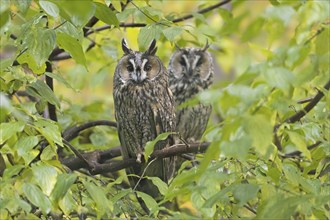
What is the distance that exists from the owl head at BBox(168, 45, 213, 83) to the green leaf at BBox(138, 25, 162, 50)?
3264 millimetres

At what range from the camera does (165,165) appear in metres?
5.64

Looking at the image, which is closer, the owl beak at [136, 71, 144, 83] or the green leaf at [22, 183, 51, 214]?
the green leaf at [22, 183, 51, 214]

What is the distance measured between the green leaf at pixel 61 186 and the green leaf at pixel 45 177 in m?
0.06

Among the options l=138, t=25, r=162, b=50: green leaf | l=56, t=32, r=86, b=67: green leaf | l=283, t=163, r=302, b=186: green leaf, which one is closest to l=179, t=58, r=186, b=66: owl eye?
l=138, t=25, r=162, b=50: green leaf

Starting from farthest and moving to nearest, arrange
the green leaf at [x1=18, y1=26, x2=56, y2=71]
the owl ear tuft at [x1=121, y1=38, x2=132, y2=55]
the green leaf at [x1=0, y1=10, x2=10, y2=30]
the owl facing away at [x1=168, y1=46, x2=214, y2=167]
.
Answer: the owl facing away at [x1=168, y1=46, x2=214, y2=167], the owl ear tuft at [x1=121, y1=38, x2=132, y2=55], the green leaf at [x1=18, y1=26, x2=56, y2=71], the green leaf at [x1=0, y1=10, x2=10, y2=30]

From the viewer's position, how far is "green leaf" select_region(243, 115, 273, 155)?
2.18 m

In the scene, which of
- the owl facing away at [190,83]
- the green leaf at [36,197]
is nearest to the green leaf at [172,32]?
the green leaf at [36,197]

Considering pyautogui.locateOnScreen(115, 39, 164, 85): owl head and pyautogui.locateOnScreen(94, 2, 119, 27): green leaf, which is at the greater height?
pyautogui.locateOnScreen(94, 2, 119, 27): green leaf

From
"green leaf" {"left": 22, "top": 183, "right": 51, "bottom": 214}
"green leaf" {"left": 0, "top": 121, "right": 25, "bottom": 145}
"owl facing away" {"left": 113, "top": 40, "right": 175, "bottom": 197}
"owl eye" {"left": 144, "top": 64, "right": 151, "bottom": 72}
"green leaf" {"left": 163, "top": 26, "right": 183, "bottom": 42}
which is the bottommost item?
"owl facing away" {"left": 113, "top": 40, "right": 175, "bottom": 197}

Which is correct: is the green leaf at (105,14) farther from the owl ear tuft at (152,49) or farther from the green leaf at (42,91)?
the owl ear tuft at (152,49)

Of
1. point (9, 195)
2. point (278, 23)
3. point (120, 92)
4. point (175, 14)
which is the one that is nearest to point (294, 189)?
point (278, 23)

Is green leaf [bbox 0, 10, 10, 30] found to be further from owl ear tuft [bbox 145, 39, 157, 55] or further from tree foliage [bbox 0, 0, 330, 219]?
owl ear tuft [bbox 145, 39, 157, 55]

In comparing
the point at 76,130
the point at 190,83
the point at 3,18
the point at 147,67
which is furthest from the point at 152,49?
the point at 3,18

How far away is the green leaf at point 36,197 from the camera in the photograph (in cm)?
259
